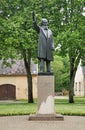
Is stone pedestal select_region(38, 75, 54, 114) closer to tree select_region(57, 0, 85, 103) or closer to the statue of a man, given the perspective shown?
the statue of a man

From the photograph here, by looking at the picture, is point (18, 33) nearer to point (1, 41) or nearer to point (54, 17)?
point (1, 41)

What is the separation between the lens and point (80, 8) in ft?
121

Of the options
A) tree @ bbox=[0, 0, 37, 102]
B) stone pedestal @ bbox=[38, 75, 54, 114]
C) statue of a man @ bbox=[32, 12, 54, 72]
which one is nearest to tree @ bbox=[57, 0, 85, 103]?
tree @ bbox=[0, 0, 37, 102]

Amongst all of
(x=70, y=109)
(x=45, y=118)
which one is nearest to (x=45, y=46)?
(x=45, y=118)

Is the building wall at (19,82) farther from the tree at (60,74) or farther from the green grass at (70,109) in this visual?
the tree at (60,74)

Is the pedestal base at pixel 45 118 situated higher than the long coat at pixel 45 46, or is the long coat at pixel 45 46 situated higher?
the long coat at pixel 45 46

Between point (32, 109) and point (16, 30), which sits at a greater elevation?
point (16, 30)

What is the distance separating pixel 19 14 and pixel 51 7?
9.99 ft

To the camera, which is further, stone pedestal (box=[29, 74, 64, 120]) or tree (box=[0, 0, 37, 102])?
tree (box=[0, 0, 37, 102])

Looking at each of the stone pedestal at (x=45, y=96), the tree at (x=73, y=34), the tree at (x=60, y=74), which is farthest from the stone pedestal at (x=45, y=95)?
the tree at (x=60, y=74)

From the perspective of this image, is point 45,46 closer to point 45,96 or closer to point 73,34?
point 45,96

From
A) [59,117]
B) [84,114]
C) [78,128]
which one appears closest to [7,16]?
[84,114]

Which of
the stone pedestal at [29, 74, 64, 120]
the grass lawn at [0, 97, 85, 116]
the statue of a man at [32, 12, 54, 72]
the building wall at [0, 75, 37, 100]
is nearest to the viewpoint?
the stone pedestal at [29, 74, 64, 120]

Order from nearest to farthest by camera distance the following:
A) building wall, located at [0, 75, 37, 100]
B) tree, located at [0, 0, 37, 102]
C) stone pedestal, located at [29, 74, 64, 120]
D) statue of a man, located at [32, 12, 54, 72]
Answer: stone pedestal, located at [29, 74, 64, 120] < statue of a man, located at [32, 12, 54, 72] < tree, located at [0, 0, 37, 102] < building wall, located at [0, 75, 37, 100]
